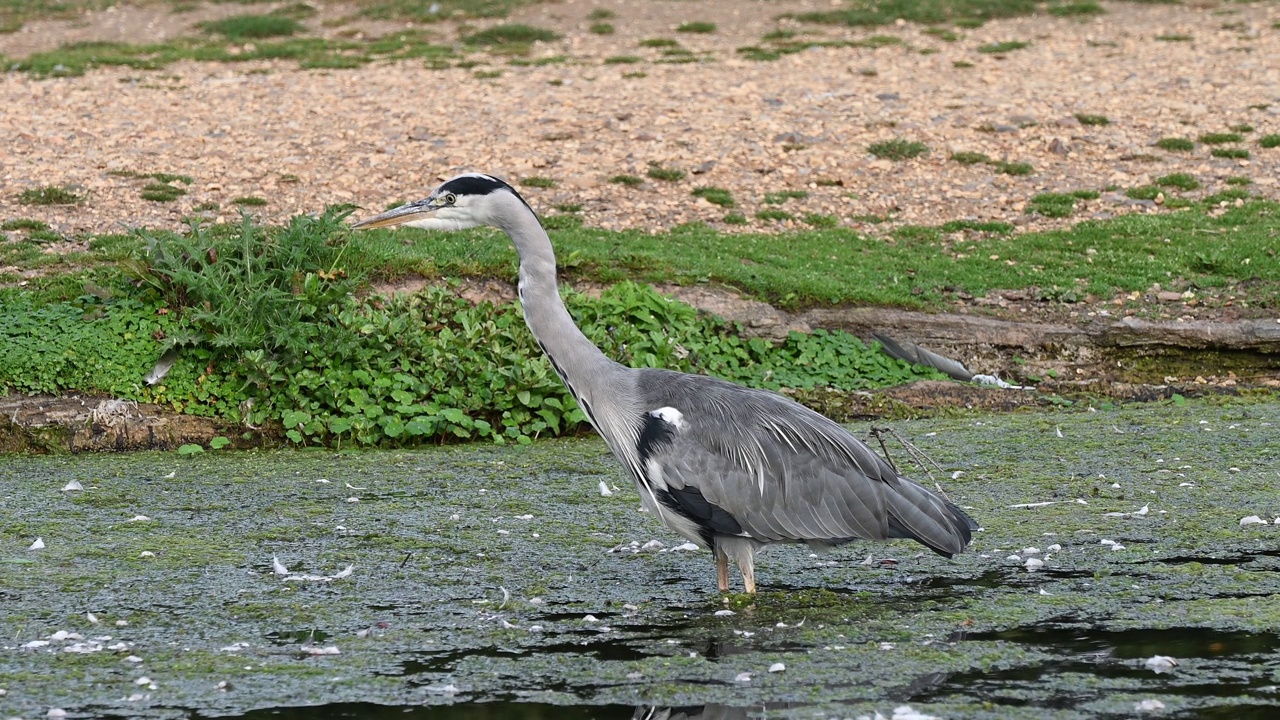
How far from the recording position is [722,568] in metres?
5.84

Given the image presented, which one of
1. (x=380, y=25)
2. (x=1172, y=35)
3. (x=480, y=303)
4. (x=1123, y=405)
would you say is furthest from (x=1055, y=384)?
(x=380, y=25)


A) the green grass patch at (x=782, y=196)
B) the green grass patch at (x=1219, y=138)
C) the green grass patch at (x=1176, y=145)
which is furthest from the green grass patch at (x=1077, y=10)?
the green grass patch at (x=782, y=196)

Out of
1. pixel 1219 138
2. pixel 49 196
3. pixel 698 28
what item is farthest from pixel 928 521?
pixel 698 28

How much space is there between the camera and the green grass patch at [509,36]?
18.3 metres

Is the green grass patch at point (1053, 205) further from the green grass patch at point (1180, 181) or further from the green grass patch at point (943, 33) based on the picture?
the green grass patch at point (943, 33)

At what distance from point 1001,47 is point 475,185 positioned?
12.8 meters

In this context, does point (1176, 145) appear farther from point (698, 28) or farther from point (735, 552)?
point (735, 552)

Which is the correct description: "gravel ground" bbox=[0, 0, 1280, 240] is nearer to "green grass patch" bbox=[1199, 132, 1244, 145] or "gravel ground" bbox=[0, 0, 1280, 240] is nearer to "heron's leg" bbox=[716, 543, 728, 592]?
A: "green grass patch" bbox=[1199, 132, 1244, 145]

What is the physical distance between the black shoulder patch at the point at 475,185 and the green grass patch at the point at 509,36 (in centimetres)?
1260

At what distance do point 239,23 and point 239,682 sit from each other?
614 inches

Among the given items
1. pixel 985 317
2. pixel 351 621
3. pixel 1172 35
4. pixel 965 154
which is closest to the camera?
pixel 351 621

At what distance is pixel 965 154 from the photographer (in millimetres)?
13539

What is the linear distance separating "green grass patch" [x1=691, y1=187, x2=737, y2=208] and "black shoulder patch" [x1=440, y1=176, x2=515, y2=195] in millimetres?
6520

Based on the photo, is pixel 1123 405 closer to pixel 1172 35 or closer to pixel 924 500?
pixel 924 500
